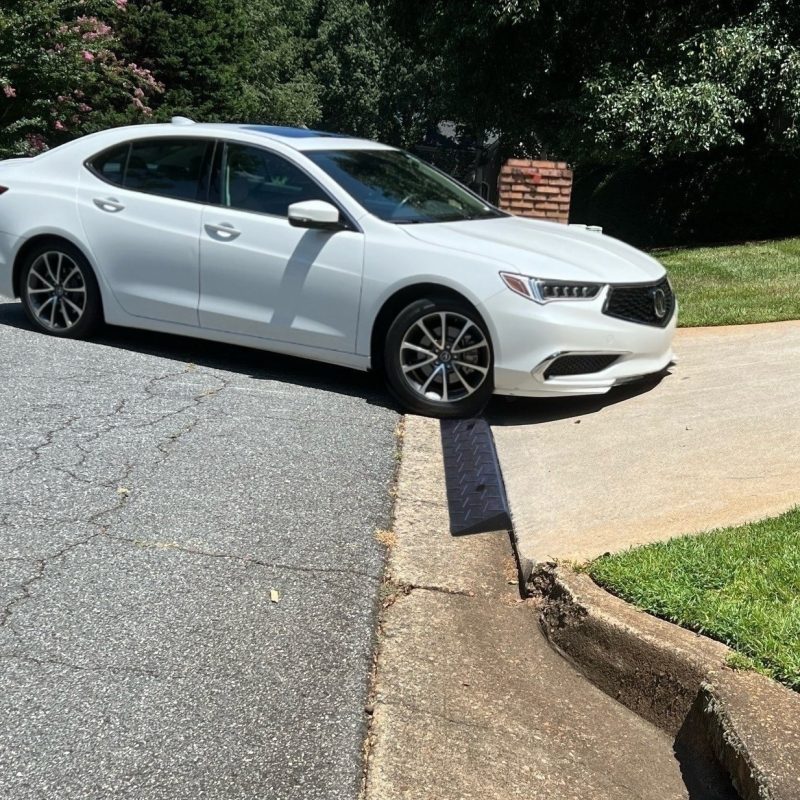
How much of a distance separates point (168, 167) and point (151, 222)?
454 mm

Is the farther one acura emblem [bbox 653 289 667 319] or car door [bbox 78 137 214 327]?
car door [bbox 78 137 214 327]

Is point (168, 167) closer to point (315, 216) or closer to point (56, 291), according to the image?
point (56, 291)

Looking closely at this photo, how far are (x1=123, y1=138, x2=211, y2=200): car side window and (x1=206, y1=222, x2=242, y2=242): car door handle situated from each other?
0.31 meters

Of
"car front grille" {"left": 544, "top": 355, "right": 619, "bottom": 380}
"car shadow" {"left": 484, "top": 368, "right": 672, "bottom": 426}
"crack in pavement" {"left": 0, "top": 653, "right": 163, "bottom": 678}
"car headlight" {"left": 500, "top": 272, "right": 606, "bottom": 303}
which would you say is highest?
"car headlight" {"left": 500, "top": 272, "right": 606, "bottom": 303}

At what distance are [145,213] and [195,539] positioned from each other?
3.53m

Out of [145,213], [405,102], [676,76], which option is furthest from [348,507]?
[405,102]

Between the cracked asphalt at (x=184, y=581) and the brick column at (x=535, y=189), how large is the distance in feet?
15.1

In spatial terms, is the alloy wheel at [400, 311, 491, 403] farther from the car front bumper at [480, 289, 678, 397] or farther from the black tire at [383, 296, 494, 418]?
the car front bumper at [480, 289, 678, 397]

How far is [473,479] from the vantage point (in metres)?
5.62

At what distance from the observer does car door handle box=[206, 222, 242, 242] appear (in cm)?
707

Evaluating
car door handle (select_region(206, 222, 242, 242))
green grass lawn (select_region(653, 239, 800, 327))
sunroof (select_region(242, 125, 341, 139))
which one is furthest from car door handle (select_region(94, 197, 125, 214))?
green grass lawn (select_region(653, 239, 800, 327))

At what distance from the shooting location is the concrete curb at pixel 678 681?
9.56ft

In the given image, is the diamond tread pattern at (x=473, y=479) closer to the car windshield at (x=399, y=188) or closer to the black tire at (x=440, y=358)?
the black tire at (x=440, y=358)

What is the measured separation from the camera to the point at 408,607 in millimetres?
4105
